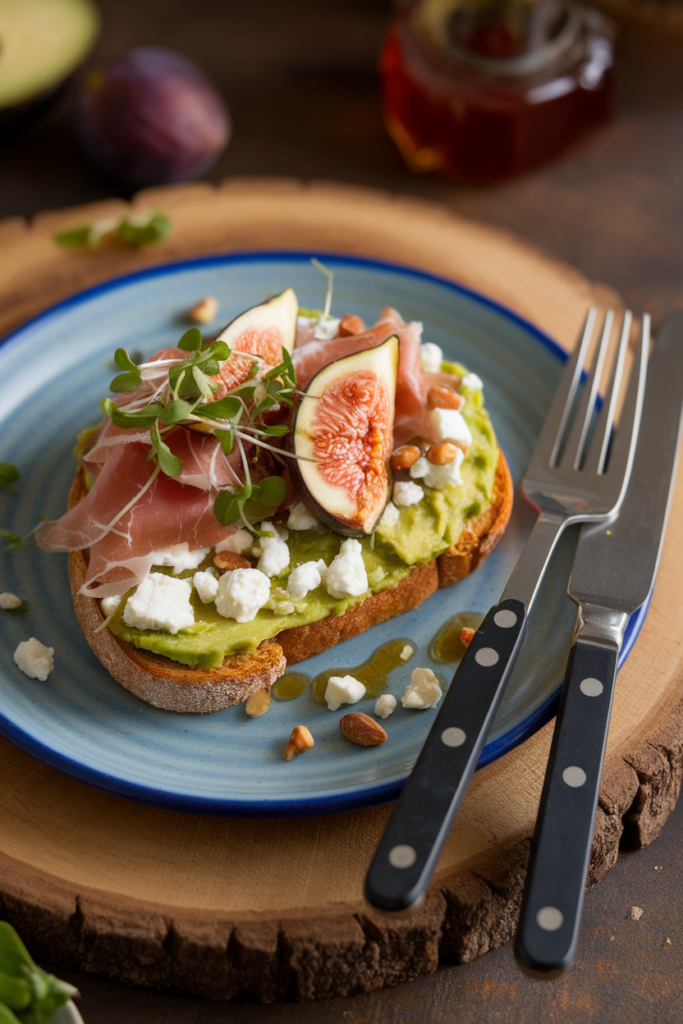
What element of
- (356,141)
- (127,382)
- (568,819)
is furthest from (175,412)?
(356,141)

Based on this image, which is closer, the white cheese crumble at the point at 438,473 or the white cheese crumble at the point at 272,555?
the white cheese crumble at the point at 272,555

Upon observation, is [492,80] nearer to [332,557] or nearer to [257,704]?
[332,557]

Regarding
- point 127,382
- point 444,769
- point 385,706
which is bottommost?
point 385,706

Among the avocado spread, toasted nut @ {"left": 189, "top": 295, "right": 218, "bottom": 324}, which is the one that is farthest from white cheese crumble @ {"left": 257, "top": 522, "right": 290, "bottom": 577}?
toasted nut @ {"left": 189, "top": 295, "right": 218, "bottom": 324}

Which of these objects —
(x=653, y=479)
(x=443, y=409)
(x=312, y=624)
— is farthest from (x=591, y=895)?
(x=443, y=409)

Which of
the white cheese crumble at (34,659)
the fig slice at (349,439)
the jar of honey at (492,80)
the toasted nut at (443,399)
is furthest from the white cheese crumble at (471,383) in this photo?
the jar of honey at (492,80)

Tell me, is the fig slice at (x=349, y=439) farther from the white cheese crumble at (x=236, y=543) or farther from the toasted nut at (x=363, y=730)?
the toasted nut at (x=363, y=730)
